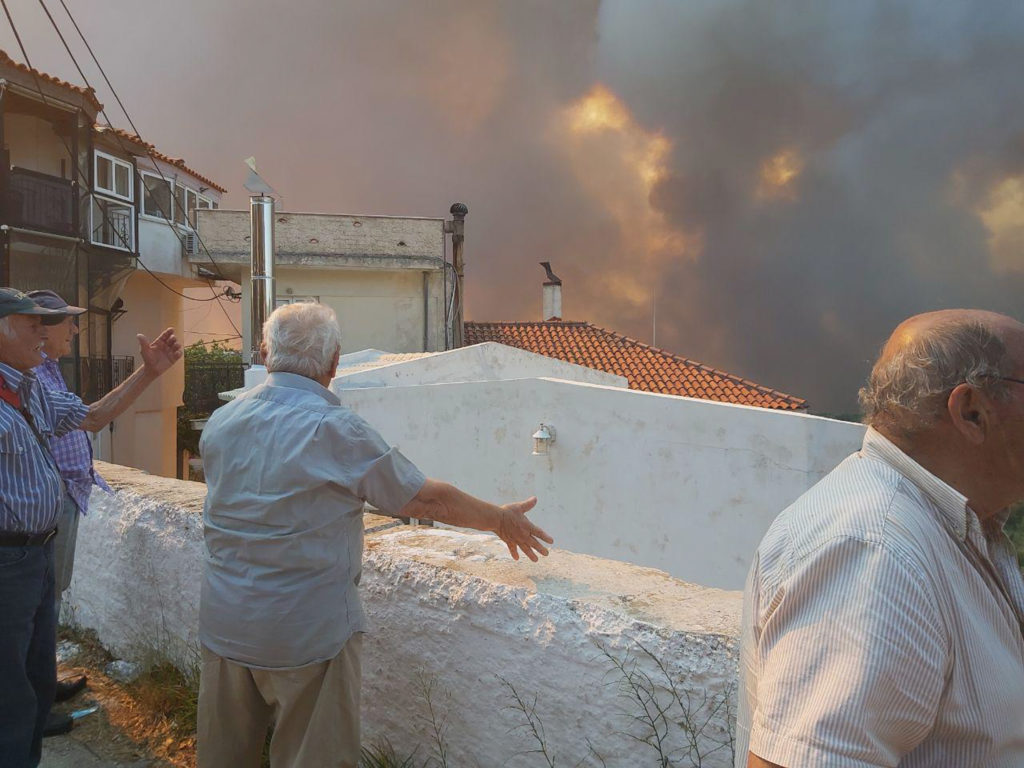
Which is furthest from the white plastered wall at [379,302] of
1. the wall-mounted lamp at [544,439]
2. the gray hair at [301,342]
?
the gray hair at [301,342]

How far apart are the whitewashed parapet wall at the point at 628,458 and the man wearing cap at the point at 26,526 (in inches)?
293

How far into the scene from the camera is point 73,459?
321 cm

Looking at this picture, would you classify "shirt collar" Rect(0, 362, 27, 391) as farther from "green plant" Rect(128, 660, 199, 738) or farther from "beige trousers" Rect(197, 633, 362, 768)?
"green plant" Rect(128, 660, 199, 738)

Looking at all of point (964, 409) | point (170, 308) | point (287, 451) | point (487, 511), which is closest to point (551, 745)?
point (487, 511)

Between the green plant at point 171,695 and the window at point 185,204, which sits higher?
the window at point 185,204

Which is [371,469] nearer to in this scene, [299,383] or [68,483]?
[299,383]

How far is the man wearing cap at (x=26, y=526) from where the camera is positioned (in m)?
2.29

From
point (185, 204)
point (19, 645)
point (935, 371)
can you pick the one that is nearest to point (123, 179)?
point (185, 204)

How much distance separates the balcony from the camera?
14836 mm

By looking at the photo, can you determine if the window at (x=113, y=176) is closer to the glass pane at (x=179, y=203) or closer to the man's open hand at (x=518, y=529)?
the glass pane at (x=179, y=203)

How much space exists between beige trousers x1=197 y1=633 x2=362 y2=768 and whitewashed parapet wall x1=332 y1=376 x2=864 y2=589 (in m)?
7.29

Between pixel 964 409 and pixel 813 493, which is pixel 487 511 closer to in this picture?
pixel 813 493

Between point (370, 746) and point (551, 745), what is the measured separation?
2.43ft

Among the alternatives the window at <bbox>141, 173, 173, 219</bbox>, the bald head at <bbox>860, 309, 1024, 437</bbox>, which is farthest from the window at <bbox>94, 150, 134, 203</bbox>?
the bald head at <bbox>860, 309, 1024, 437</bbox>
